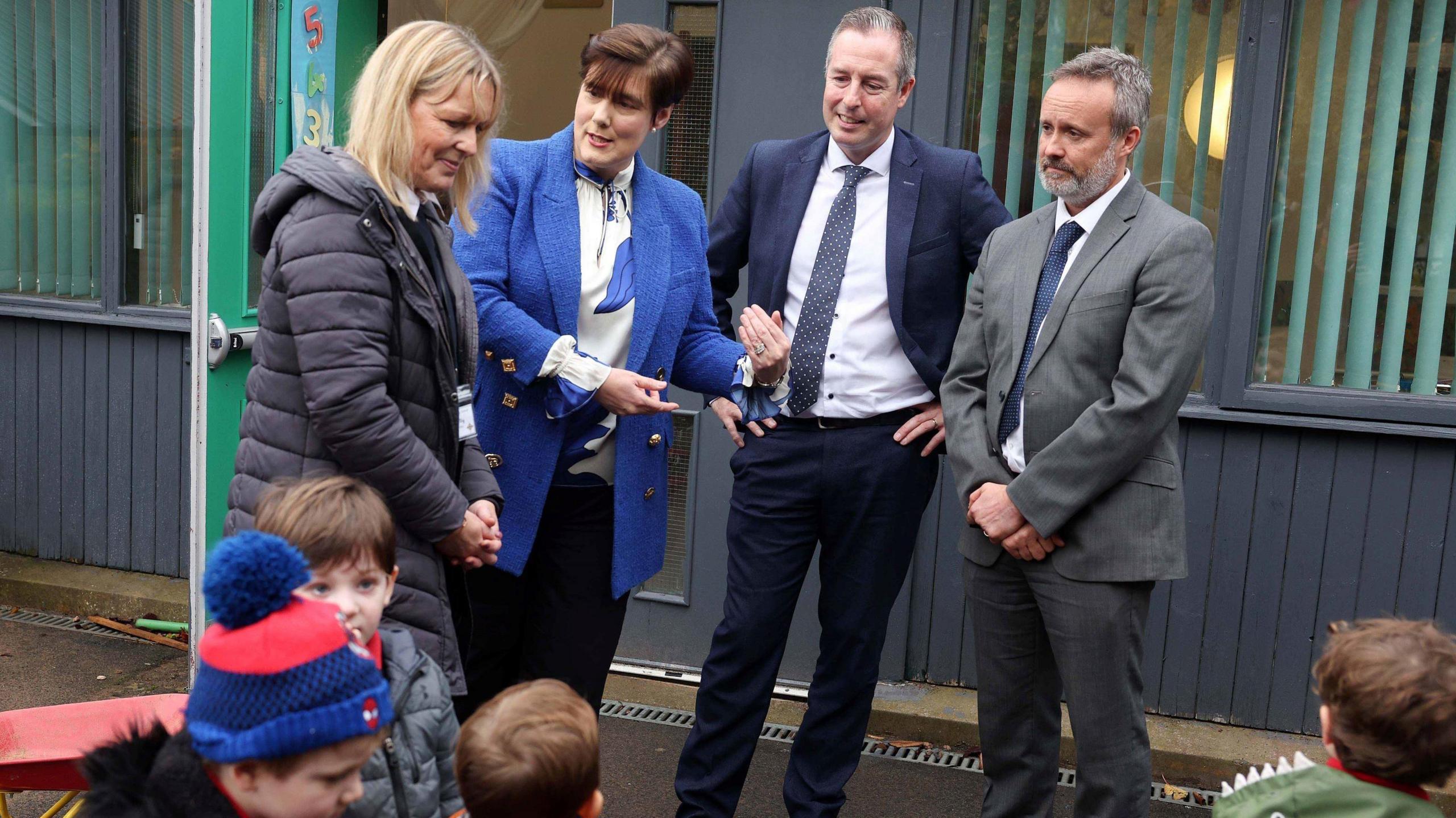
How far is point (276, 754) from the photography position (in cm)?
157

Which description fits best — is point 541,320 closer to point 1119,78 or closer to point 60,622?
point 1119,78

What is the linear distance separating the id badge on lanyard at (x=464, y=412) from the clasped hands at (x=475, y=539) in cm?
14

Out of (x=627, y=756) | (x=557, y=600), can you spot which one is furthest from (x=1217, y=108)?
(x=627, y=756)

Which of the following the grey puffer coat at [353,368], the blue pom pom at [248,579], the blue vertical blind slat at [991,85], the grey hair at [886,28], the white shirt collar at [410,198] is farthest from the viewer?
the blue vertical blind slat at [991,85]

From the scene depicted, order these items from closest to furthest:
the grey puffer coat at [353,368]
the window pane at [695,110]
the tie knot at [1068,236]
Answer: the grey puffer coat at [353,368], the tie knot at [1068,236], the window pane at [695,110]

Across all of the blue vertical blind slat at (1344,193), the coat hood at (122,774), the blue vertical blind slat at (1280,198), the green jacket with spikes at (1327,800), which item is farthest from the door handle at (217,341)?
the blue vertical blind slat at (1344,193)

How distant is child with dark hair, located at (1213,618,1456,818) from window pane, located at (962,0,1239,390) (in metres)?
2.49

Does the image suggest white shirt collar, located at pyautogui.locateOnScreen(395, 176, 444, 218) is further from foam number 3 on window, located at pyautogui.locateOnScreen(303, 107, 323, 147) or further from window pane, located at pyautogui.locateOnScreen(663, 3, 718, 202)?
window pane, located at pyautogui.locateOnScreen(663, 3, 718, 202)

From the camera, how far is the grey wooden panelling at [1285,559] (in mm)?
4066

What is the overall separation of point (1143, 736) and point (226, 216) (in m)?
2.88

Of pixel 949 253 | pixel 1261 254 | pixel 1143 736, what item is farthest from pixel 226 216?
pixel 1261 254

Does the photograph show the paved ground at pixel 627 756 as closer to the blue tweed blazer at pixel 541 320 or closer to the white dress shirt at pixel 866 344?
the blue tweed blazer at pixel 541 320

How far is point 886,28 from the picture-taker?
10.7 ft

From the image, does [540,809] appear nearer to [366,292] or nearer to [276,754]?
[276,754]
